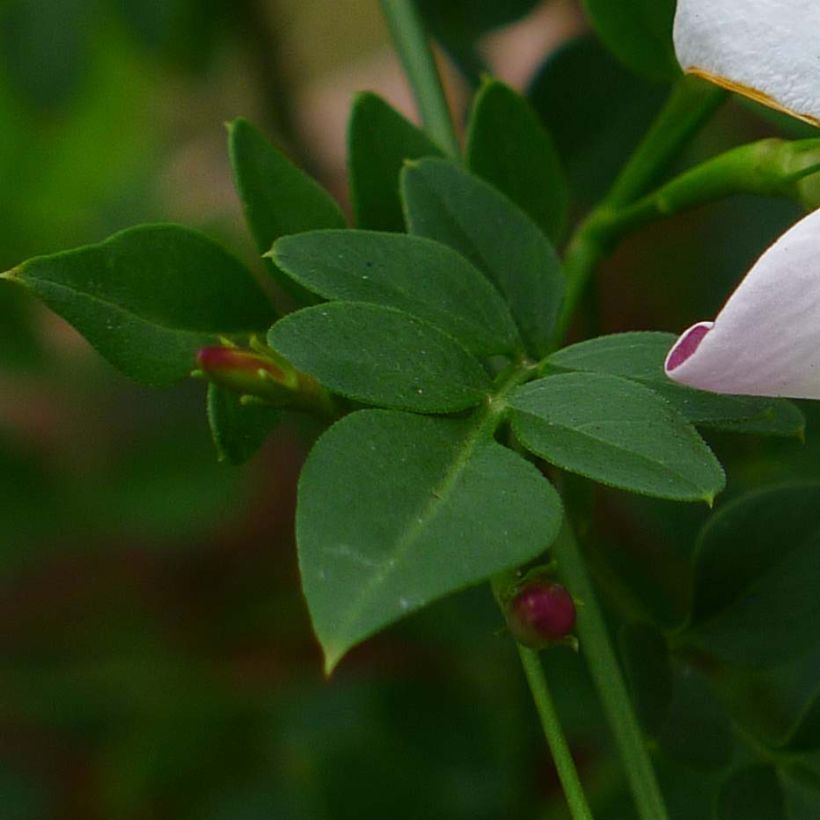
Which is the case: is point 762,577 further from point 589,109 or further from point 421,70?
point 589,109

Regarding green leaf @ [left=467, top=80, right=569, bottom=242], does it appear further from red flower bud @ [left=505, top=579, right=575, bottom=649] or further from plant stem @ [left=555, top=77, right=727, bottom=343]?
red flower bud @ [left=505, top=579, right=575, bottom=649]

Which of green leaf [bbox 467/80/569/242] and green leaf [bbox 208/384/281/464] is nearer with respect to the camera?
green leaf [bbox 208/384/281/464]

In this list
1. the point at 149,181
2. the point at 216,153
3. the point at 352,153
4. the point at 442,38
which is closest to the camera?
the point at 352,153

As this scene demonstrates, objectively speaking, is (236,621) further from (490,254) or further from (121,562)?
(490,254)

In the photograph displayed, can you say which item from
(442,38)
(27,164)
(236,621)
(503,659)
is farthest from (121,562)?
(442,38)

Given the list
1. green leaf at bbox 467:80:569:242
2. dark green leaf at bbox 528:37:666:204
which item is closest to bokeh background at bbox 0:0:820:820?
dark green leaf at bbox 528:37:666:204

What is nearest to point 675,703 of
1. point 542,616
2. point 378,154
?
point 542,616
